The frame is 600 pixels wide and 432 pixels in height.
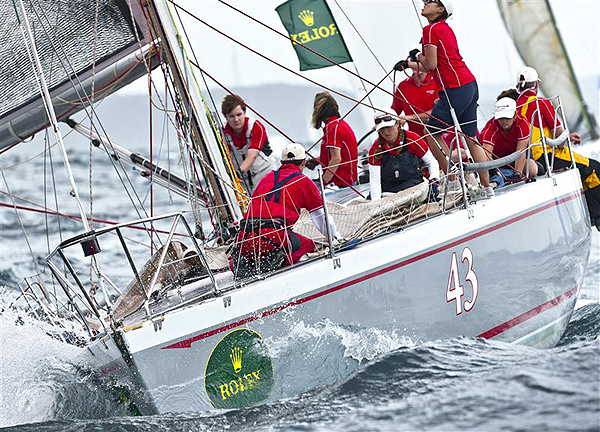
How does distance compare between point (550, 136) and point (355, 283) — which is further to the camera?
point (550, 136)

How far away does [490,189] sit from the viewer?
4.80 meters

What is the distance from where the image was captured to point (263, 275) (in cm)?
399

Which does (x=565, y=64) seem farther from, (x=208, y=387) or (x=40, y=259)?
(x=208, y=387)

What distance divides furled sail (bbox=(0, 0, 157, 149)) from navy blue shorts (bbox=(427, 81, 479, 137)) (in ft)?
5.78

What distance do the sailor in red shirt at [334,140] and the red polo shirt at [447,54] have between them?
788 millimetres

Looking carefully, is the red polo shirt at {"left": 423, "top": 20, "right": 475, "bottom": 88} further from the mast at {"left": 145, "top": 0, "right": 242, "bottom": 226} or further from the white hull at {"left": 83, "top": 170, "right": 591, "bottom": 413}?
the mast at {"left": 145, "top": 0, "right": 242, "bottom": 226}

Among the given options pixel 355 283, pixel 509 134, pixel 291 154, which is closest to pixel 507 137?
pixel 509 134

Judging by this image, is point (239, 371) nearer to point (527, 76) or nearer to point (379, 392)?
point (379, 392)

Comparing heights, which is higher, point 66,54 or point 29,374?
point 66,54

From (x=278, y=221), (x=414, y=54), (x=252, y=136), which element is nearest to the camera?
(x=278, y=221)

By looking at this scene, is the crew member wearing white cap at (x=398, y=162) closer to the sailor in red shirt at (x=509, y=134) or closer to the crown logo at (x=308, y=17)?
the sailor in red shirt at (x=509, y=134)

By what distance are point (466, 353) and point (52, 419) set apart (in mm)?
1856

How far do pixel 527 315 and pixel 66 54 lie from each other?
3057 mm

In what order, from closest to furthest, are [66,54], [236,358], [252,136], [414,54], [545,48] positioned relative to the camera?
[236,358], [66,54], [252,136], [414,54], [545,48]
